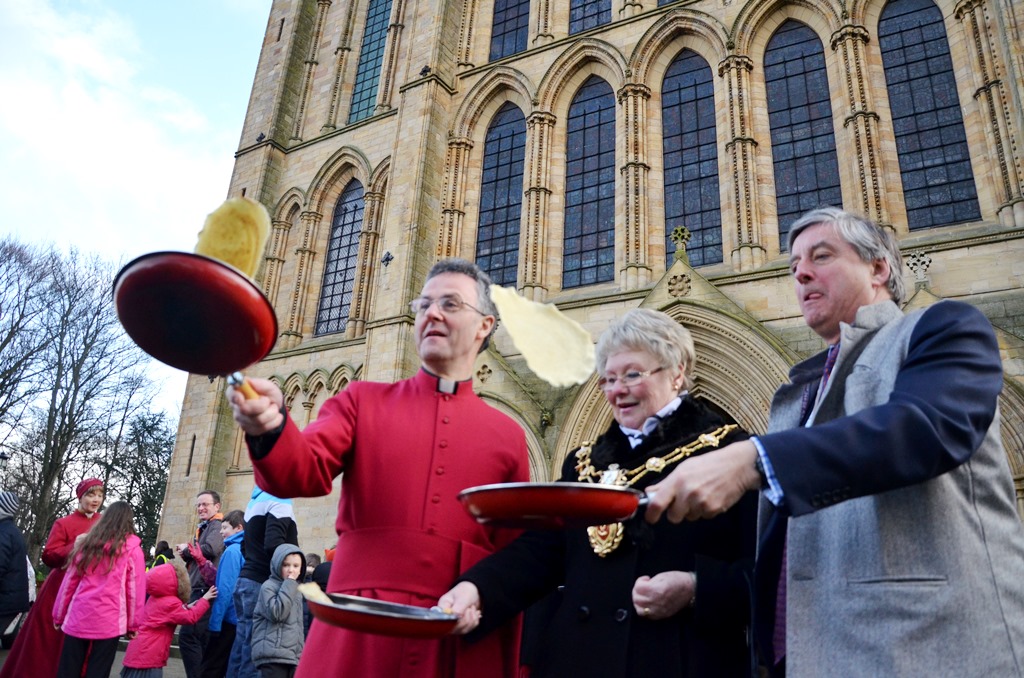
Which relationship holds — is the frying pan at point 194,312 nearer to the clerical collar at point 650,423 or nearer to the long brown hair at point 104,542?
the clerical collar at point 650,423

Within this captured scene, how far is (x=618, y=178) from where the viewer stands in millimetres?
12547

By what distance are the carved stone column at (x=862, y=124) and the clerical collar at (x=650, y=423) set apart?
8.91 metres

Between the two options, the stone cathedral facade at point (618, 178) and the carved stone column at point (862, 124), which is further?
the carved stone column at point (862, 124)

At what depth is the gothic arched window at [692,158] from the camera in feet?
38.7

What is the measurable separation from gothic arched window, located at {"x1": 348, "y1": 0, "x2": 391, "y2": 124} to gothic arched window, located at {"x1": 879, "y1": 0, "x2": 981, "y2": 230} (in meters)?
11.0

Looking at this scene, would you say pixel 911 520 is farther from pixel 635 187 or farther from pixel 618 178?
pixel 618 178

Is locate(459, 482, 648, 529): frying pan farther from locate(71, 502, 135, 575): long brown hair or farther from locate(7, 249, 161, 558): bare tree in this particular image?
locate(7, 249, 161, 558): bare tree

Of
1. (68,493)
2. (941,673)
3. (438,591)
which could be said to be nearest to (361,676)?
(438,591)

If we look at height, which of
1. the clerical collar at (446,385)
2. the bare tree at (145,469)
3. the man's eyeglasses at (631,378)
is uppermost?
the bare tree at (145,469)

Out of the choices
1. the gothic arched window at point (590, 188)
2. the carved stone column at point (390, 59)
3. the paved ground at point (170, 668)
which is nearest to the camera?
the paved ground at point (170, 668)

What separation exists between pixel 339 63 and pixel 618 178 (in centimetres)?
934

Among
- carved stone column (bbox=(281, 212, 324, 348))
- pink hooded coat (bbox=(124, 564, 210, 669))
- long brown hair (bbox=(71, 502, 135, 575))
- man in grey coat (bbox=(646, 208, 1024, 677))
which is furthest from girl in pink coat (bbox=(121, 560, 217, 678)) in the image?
carved stone column (bbox=(281, 212, 324, 348))

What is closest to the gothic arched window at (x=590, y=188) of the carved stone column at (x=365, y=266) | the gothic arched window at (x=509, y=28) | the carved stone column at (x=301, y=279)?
the gothic arched window at (x=509, y=28)

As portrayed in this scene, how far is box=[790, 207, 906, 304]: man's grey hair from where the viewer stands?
6.61 ft
